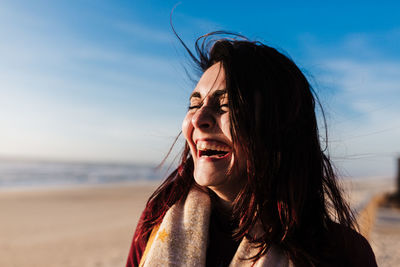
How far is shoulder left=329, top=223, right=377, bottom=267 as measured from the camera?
4.36 ft

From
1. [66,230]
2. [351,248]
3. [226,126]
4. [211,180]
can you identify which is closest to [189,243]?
[211,180]

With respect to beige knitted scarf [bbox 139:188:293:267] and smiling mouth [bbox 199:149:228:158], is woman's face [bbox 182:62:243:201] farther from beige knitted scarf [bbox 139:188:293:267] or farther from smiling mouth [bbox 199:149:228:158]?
beige knitted scarf [bbox 139:188:293:267]

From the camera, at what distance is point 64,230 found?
8.27 meters

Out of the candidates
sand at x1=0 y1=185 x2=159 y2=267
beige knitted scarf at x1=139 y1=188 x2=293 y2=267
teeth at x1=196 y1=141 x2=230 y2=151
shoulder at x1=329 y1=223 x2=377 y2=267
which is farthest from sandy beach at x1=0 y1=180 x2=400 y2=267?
teeth at x1=196 y1=141 x2=230 y2=151

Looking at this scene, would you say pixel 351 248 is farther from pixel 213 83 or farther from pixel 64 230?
pixel 64 230

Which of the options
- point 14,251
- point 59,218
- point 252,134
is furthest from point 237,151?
point 59,218

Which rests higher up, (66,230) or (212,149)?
(212,149)

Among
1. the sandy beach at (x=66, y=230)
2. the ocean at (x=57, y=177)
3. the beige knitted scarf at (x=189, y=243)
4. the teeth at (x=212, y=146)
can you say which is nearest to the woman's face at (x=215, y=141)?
the teeth at (x=212, y=146)

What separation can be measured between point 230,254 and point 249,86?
0.76 meters

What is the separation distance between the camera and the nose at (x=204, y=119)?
145cm

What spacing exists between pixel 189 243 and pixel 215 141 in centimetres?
48

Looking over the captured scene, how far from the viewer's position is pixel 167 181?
1812mm

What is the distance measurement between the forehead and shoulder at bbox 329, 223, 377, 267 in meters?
0.79

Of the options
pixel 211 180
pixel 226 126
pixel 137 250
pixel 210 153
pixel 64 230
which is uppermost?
pixel 226 126
